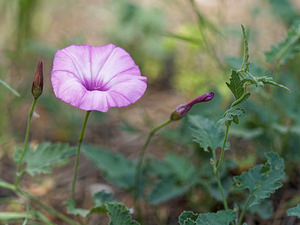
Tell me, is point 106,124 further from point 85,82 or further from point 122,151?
point 85,82

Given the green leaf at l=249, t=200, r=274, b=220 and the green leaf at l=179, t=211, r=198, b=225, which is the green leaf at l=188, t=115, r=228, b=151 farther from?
the green leaf at l=249, t=200, r=274, b=220

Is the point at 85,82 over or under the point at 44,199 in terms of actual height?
over

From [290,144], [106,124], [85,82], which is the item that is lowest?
[106,124]

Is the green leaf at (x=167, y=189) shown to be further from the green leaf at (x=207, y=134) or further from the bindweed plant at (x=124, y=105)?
the green leaf at (x=207, y=134)

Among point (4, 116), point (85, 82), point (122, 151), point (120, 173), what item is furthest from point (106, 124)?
point (85, 82)

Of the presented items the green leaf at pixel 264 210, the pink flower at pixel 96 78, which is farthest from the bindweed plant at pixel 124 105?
the green leaf at pixel 264 210

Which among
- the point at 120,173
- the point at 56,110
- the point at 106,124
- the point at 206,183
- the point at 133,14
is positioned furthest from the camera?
the point at 133,14
